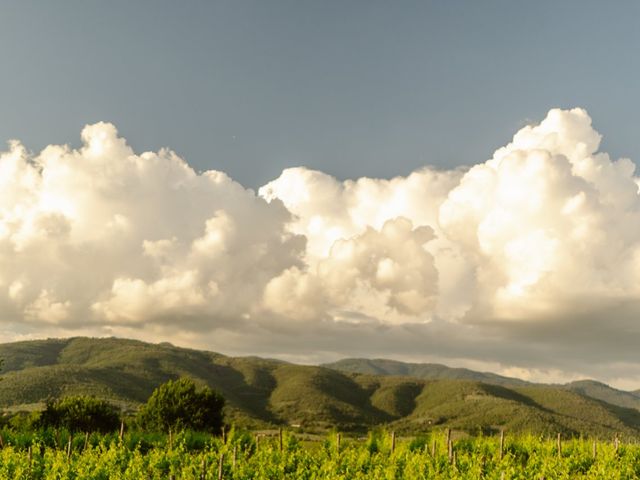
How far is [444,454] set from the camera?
112 feet

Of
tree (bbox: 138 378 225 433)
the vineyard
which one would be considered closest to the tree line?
tree (bbox: 138 378 225 433)

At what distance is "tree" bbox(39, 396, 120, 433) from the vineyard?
45.7 metres

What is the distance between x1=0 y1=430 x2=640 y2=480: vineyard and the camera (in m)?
29.7

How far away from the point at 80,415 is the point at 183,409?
18.0 m

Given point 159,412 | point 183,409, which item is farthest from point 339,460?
point 159,412

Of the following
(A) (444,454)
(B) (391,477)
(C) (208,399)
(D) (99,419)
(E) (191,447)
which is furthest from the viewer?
(C) (208,399)

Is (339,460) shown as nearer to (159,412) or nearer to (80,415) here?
(80,415)

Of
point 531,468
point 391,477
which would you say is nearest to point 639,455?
A: point 531,468

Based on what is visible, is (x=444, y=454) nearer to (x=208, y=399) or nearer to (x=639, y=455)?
(x=639, y=455)

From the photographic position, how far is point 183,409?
9556 cm

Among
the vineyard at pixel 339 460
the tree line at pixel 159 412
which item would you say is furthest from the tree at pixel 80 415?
the vineyard at pixel 339 460

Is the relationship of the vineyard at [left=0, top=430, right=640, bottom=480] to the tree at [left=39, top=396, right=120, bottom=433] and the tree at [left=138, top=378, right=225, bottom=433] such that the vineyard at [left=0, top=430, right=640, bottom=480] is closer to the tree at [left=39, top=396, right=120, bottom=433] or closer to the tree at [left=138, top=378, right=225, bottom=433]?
the tree at [left=39, top=396, right=120, bottom=433]

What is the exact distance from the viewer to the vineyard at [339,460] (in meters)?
29.7

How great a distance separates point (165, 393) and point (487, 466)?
78.6 meters
